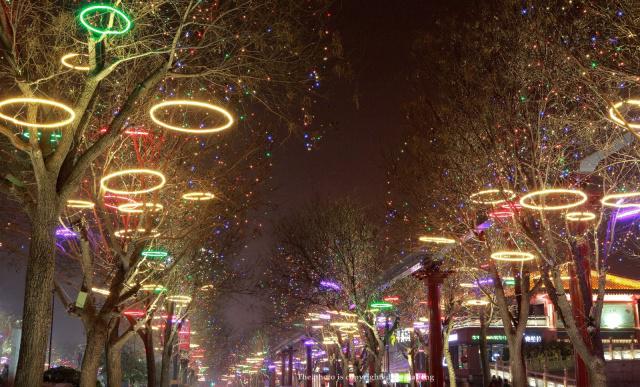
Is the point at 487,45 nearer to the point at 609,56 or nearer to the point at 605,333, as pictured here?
the point at 609,56

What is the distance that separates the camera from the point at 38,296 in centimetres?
939

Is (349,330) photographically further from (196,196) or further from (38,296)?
(38,296)

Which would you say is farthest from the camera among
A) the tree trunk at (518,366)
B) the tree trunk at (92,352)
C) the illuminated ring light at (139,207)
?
the tree trunk at (518,366)

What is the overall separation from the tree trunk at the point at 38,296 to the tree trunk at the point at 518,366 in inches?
499

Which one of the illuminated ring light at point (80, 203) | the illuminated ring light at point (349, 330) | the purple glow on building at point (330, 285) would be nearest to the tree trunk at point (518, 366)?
the illuminated ring light at point (80, 203)

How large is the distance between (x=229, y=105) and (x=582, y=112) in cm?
735

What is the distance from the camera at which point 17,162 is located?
13.1 metres

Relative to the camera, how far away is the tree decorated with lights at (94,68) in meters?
9.41

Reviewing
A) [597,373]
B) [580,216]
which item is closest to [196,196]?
[580,216]

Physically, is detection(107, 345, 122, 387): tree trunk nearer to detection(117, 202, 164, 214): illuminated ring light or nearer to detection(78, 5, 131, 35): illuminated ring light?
detection(117, 202, 164, 214): illuminated ring light

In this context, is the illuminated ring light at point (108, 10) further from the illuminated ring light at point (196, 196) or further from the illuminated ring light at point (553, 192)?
the illuminated ring light at point (553, 192)

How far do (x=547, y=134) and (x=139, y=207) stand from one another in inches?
396

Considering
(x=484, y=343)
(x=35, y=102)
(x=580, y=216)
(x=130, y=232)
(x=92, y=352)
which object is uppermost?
(x=35, y=102)

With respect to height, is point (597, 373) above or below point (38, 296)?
below
